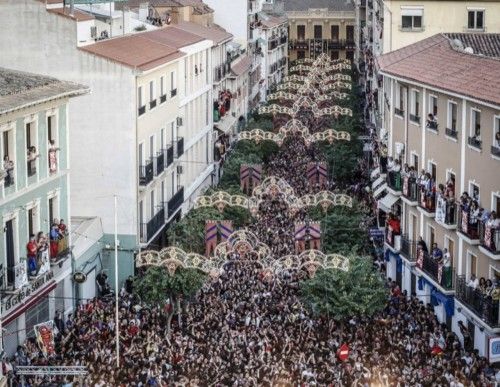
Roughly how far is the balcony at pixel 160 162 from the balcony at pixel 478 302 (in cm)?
1814

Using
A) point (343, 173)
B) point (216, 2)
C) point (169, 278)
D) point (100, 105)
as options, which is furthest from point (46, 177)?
point (216, 2)

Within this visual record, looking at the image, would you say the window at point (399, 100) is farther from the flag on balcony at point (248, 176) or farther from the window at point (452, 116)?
the flag on balcony at point (248, 176)

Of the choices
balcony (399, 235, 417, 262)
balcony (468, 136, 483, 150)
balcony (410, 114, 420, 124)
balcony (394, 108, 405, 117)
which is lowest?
balcony (399, 235, 417, 262)

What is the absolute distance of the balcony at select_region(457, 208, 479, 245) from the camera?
41719 mm

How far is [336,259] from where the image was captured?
133 ft

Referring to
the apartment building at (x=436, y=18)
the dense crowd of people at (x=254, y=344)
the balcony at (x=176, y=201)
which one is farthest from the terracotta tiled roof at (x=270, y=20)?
the dense crowd of people at (x=254, y=344)

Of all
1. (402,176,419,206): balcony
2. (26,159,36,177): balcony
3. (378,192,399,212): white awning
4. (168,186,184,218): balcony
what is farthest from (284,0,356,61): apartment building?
(26,159,36,177): balcony

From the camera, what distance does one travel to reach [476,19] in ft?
215

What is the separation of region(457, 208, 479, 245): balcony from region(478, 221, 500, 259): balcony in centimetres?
74

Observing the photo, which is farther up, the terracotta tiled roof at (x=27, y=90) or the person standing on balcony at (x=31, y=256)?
the terracotta tiled roof at (x=27, y=90)

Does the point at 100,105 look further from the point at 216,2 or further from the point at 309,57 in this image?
the point at 309,57

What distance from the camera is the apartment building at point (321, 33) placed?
16125 centimetres

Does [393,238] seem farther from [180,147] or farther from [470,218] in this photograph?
[180,147]

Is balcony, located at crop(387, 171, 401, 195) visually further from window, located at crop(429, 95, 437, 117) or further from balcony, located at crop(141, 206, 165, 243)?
balcony, located at crop(141, 206, 165, 243)
